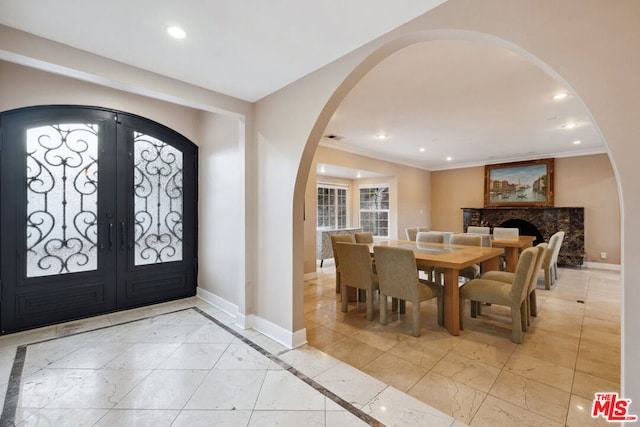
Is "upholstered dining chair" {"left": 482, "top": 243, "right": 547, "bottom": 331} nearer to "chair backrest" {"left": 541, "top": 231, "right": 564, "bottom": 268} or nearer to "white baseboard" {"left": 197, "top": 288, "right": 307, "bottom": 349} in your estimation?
"chair backrest" {"left": 541, "top": 231, "right": 564, "bottom": 268}

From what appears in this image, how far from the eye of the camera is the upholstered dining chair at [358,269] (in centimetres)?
312

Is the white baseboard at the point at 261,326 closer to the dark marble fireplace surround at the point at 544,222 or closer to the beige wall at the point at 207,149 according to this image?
the beige wall at the point at 207,149

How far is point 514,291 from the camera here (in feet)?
A: 8.45

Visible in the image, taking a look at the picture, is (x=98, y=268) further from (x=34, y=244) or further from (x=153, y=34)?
(x=153, y=34)

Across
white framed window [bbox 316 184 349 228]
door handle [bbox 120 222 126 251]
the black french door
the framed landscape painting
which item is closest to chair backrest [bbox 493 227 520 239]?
the framed landscape painting

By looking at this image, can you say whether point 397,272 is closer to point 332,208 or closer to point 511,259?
Answer: point 511,259

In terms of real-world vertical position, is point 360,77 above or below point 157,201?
above

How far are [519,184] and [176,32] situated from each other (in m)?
7.85

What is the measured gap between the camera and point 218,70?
235 centimetres

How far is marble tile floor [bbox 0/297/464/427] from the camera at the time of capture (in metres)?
1.64

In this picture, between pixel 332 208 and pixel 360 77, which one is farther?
pixel 332 208

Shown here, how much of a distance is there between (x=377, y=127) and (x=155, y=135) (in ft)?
10.8

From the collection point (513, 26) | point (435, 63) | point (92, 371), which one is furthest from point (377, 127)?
point (92, 371)

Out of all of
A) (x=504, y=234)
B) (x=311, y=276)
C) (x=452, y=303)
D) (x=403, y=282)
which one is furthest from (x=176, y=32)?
(x=504, y=234)
